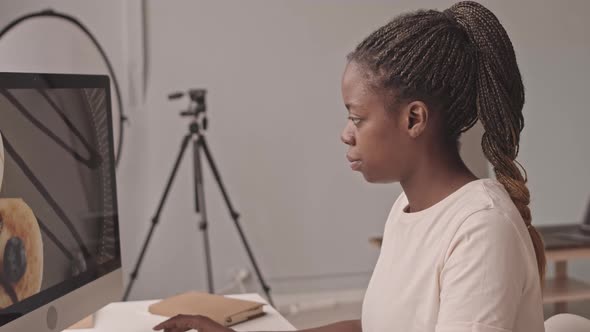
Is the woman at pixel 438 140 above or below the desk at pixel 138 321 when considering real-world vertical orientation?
above

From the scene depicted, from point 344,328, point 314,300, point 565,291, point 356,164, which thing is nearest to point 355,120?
point 356,164

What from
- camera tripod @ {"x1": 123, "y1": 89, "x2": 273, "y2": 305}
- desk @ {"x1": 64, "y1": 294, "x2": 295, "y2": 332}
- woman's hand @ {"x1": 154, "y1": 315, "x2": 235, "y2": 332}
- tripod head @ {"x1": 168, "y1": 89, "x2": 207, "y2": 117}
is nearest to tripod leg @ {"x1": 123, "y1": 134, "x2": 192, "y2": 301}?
camera tripod @ {"x1": 123, "y1": 89, "x2": 273, "y2": 305}

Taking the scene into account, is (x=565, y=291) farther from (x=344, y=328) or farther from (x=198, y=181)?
(x=344, y=328)

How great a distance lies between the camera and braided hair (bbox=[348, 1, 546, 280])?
1038mm

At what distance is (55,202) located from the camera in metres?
1.21

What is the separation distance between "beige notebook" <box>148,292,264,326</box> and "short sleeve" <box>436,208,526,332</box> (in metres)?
0.62

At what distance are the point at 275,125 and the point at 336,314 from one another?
0.92m

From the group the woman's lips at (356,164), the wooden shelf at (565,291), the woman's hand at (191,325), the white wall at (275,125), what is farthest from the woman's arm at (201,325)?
the white wall at (275,125)

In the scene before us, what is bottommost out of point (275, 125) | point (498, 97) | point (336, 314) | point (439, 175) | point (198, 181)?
point (336, 314)

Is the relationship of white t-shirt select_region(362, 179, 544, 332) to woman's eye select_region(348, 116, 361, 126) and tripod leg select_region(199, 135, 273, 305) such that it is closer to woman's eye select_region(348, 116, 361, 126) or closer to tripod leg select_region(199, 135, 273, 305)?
woman's eye select_region(348, 116, 361, 126)

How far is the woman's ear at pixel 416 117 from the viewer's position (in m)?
1.04

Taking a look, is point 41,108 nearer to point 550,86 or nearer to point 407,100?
point 407,100

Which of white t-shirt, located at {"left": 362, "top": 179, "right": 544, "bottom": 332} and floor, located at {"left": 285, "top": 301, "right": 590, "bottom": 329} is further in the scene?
floor, located at {"left": 285, "top": 301, "right": 590, "bottom": 329}

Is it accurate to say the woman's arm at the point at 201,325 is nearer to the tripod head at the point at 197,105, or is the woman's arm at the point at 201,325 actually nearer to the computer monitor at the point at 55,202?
the computer monitor at the point at 55,202
